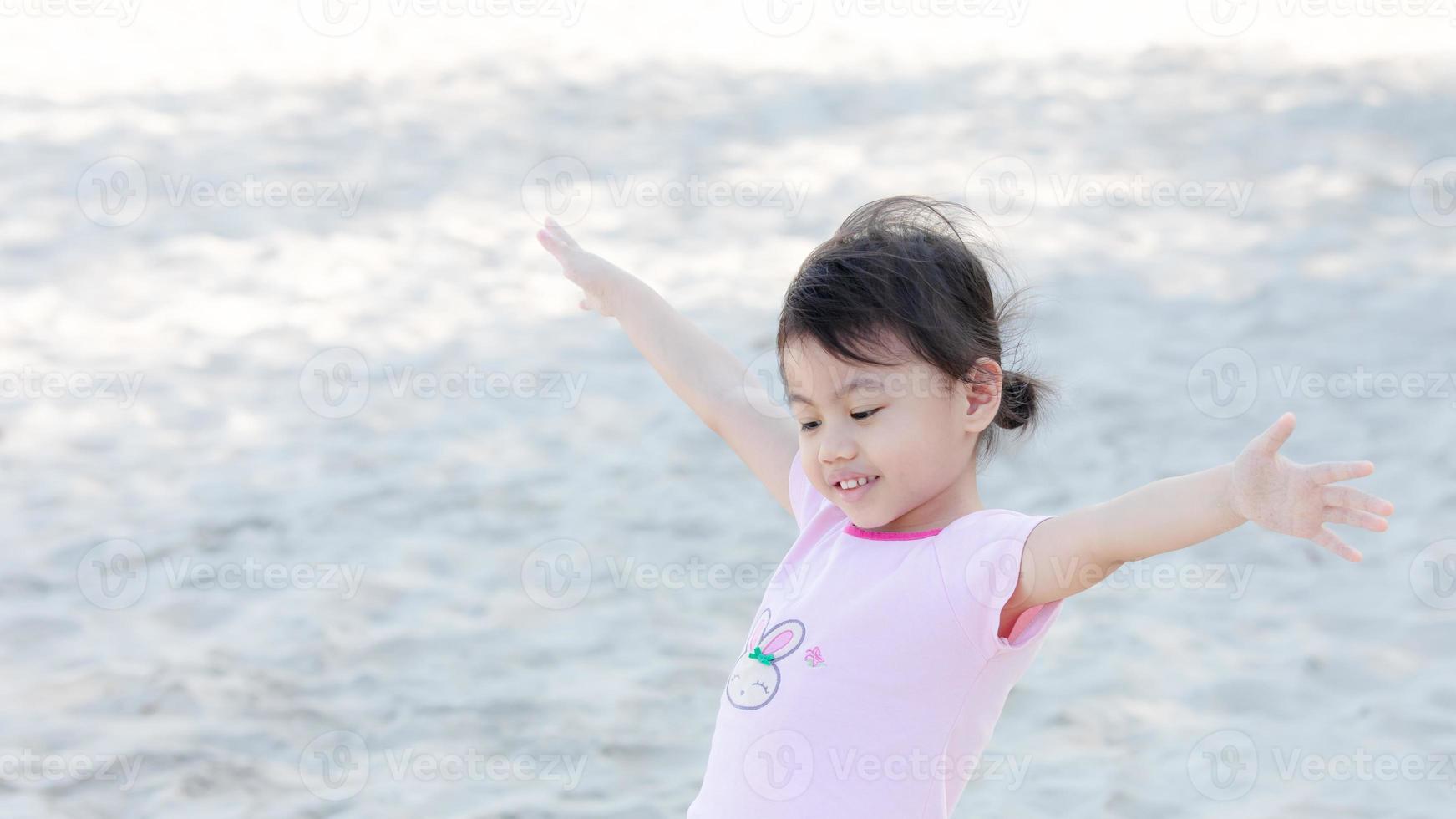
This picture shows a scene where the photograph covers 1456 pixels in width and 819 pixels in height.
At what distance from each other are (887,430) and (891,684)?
266 mm

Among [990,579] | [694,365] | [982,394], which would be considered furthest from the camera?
[694,365]

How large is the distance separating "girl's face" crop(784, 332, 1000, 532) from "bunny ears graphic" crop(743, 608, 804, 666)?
139mm

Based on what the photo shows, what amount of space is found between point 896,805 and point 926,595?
22cm

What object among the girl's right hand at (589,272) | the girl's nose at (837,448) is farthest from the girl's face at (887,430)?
the girl's right hand at (589,272)

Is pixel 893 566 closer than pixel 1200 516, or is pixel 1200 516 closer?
pixel 1200 516

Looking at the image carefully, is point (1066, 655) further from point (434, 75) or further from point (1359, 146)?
point (434, 75)

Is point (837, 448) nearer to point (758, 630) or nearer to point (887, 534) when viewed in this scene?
point (887, 534)

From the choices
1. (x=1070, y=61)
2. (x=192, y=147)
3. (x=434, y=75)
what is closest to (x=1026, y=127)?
(x=1070, y=61)

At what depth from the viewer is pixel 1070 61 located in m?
7.70

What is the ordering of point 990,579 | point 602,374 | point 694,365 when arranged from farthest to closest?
point 602,374 < point 694,365 < point 990,579

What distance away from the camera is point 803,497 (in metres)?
1.87

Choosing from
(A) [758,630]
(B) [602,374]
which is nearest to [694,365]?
(A) [758,630]

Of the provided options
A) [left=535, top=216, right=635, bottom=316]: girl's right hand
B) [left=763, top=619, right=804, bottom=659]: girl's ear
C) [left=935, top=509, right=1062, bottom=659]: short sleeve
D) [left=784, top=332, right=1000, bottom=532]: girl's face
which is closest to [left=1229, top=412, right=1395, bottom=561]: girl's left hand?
[left=935, top=509, right=1062, bottom=659]: short sleeve

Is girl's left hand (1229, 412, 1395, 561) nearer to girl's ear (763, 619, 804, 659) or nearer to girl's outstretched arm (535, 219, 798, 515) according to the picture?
girl's ear (763, 619, 804, 659)
